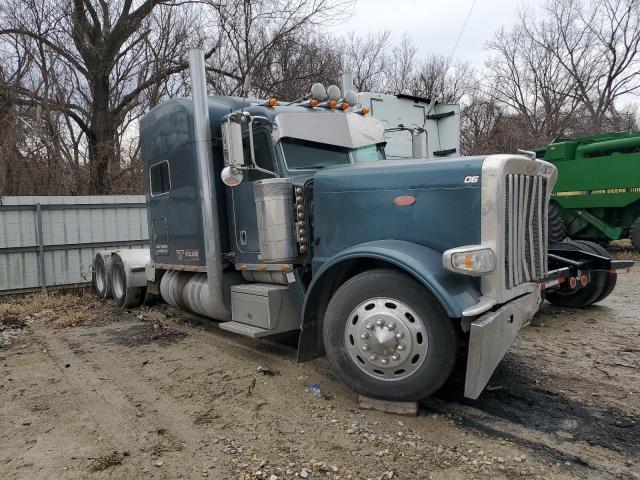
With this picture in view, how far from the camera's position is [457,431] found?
11.1 feet

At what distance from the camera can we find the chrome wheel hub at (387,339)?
350 cm

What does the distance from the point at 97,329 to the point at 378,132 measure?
459 cm

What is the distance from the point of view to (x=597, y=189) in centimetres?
1164

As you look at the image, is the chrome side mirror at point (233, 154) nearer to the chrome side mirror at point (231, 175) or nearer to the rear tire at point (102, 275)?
the chrome side mirror at point (231, 175)

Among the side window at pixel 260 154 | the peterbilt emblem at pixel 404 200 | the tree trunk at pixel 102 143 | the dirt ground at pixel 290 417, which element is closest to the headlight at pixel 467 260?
the peterbilt emblem at pixel 404 200

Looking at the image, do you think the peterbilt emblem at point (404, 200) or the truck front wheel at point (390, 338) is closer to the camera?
the truck front wheel at point (390, 338)

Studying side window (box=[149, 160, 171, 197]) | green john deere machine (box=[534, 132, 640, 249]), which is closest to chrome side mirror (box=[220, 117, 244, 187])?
side window (box=[149, 160, 171, 197])

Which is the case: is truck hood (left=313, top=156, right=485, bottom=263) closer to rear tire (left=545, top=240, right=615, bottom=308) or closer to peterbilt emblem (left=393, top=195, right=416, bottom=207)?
peterbilt emblem (left=393, top=195, right=416, bottom=207)

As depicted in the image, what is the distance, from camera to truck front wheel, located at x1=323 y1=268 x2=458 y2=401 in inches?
135

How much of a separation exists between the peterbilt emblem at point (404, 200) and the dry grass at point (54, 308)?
5410mm

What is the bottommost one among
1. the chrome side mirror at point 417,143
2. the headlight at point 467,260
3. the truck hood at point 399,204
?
the headlight at point 467,260

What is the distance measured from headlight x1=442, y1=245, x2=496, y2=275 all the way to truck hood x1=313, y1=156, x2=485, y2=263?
231mm

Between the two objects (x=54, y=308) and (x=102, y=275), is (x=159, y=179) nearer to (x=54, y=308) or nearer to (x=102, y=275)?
(x=102, y=275)

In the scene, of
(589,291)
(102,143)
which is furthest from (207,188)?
(102,143)
